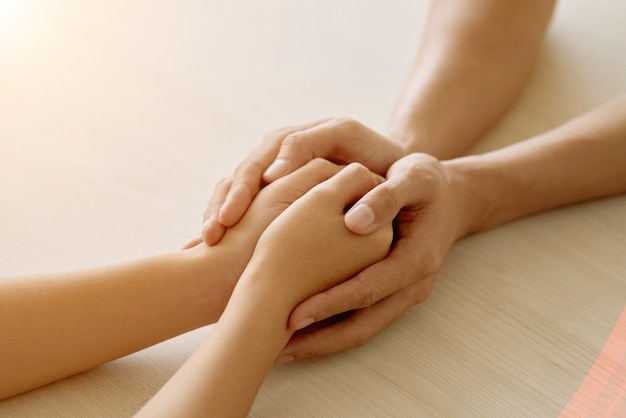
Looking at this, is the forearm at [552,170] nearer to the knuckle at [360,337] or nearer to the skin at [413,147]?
the skin at [413,147]

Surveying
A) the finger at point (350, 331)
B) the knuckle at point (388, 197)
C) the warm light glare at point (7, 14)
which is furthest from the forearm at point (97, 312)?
the warm light glare at point (7, 14)

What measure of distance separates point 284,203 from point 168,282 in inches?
6.8

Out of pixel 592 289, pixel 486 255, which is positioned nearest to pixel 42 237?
pixel 486 255

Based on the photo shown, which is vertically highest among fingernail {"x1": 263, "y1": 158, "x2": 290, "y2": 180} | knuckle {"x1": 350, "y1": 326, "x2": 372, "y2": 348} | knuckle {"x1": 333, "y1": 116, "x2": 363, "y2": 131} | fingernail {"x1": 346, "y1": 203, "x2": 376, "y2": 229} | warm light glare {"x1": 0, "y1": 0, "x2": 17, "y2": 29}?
warm light glare {"x1": 0, "y1": 0, "x2": 17, "y2": 29}

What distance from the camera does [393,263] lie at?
34.9 inches

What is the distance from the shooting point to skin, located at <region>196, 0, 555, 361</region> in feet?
2.84

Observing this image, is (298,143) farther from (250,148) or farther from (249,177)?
(250,148)

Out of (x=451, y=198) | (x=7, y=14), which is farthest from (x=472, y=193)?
(x=7, y=14)

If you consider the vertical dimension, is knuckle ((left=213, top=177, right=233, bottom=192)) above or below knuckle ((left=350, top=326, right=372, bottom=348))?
above

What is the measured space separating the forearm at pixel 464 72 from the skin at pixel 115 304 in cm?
31

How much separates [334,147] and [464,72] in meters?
0.31

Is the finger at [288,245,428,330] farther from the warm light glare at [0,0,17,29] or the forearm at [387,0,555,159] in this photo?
the warm light glare at [0,0,17,29]

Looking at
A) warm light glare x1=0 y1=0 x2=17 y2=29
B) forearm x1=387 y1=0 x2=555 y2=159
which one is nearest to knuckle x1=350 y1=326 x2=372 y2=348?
forearm x1=387 y1=0 x2=555 y2=159

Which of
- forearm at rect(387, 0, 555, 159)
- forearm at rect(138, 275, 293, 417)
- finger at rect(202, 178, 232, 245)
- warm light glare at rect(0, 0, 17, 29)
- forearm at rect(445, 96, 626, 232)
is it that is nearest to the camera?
forearm at rect(138, 275, 293, 417)
